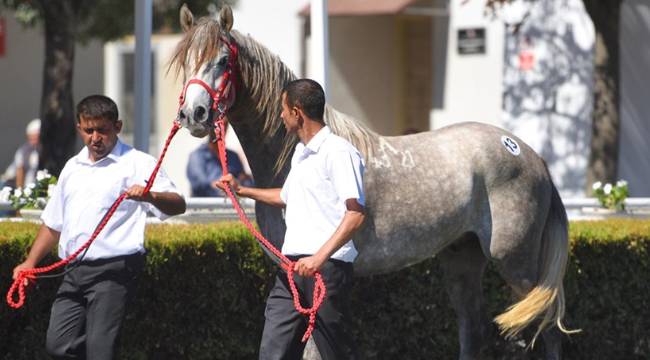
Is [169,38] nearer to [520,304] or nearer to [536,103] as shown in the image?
[536,103]

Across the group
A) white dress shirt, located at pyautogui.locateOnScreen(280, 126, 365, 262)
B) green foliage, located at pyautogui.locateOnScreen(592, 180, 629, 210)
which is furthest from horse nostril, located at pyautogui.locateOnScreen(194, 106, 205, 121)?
green foliage, located at pyautogui.locateOnScreen(592, 180, 629, 210)

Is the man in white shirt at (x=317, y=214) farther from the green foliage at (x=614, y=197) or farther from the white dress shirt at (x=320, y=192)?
the green foliage at (x=614, y=197)

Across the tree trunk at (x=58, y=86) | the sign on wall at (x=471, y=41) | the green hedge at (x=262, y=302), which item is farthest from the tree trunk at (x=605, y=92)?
the tree trunk at (x=58, y=86)

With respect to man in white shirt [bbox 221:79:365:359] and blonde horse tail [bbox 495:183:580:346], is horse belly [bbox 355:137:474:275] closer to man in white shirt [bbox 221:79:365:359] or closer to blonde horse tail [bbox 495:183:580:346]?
blonde horse tail [bbox 495:183:580:346]

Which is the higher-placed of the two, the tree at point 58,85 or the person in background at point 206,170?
the tree at point 58,85

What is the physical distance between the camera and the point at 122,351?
25.9 feet

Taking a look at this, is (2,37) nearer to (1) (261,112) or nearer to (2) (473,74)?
(2) (473,74)

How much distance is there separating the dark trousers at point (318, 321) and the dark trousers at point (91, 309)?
71cm

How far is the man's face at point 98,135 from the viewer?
654 cm

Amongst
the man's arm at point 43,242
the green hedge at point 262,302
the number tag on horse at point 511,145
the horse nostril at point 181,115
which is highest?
the horse nostril at point 181,115

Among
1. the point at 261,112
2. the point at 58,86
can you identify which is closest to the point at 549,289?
the point at 261,112

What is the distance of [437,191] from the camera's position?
24.4ft

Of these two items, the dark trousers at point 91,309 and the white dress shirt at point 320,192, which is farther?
the dark trousers at point 91,309

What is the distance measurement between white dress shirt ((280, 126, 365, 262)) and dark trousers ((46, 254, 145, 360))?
864mm
